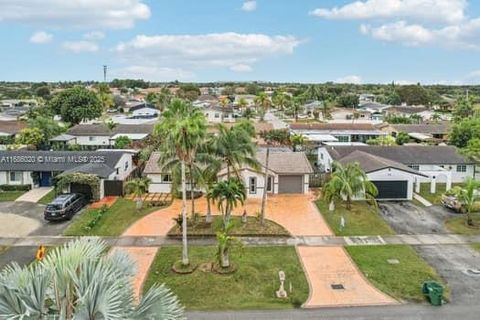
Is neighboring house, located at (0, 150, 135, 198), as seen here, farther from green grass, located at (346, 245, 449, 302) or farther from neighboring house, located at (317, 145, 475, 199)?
green grass, located at (346, 245, 449, 302)

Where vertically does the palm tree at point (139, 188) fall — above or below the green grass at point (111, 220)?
above

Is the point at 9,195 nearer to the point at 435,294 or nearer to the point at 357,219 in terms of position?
the point at 357,219

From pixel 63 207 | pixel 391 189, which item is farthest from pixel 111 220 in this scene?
pixel 391 189

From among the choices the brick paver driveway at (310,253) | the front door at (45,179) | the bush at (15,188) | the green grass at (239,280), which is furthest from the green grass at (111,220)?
the bush at (15,188)

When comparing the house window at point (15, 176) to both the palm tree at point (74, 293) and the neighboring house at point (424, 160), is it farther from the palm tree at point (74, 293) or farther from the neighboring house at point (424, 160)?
the palm tree at point (74, 293)

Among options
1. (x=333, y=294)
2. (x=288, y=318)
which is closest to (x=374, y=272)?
(x=333, y=294)

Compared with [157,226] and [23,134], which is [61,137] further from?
[157,226]
